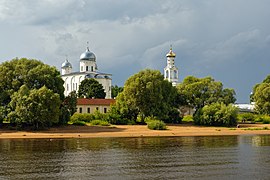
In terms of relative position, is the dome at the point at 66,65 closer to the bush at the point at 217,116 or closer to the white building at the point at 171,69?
the white building at the point at 171,69

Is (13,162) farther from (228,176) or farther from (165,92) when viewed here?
(165,92)

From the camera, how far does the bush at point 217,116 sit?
69.9 metres

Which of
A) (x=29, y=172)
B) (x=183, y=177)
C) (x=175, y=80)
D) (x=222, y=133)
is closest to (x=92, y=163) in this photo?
(x=29, y=172)

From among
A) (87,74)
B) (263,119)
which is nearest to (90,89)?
(87,74)

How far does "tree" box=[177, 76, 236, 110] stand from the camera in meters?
81.4

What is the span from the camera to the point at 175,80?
115875 mm

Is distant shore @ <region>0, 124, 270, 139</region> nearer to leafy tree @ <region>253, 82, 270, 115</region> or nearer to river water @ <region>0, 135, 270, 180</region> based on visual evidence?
river water @ <region>0, 135, 270, 180</region>

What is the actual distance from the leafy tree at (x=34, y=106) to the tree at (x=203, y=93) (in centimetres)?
3251

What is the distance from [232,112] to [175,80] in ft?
152

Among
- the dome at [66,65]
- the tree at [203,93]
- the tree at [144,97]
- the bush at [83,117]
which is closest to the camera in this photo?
the bush at [83,117]

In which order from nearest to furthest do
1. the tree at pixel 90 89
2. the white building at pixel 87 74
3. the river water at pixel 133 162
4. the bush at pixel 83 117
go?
the river water at pixel 133 162, the bush at pixel 83 117, the tree at pixel 90 89, the white building at pixel 87 74

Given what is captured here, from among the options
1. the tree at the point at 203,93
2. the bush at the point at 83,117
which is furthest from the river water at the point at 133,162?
the tree at the point at 203,93

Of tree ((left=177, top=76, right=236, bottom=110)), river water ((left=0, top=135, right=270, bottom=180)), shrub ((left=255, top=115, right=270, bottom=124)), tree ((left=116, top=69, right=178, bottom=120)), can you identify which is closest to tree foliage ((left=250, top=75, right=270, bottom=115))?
shrub ((left=255, top=115, right=270, bottom=124))

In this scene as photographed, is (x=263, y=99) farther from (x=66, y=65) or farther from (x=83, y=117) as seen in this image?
(x=66, y=65)
